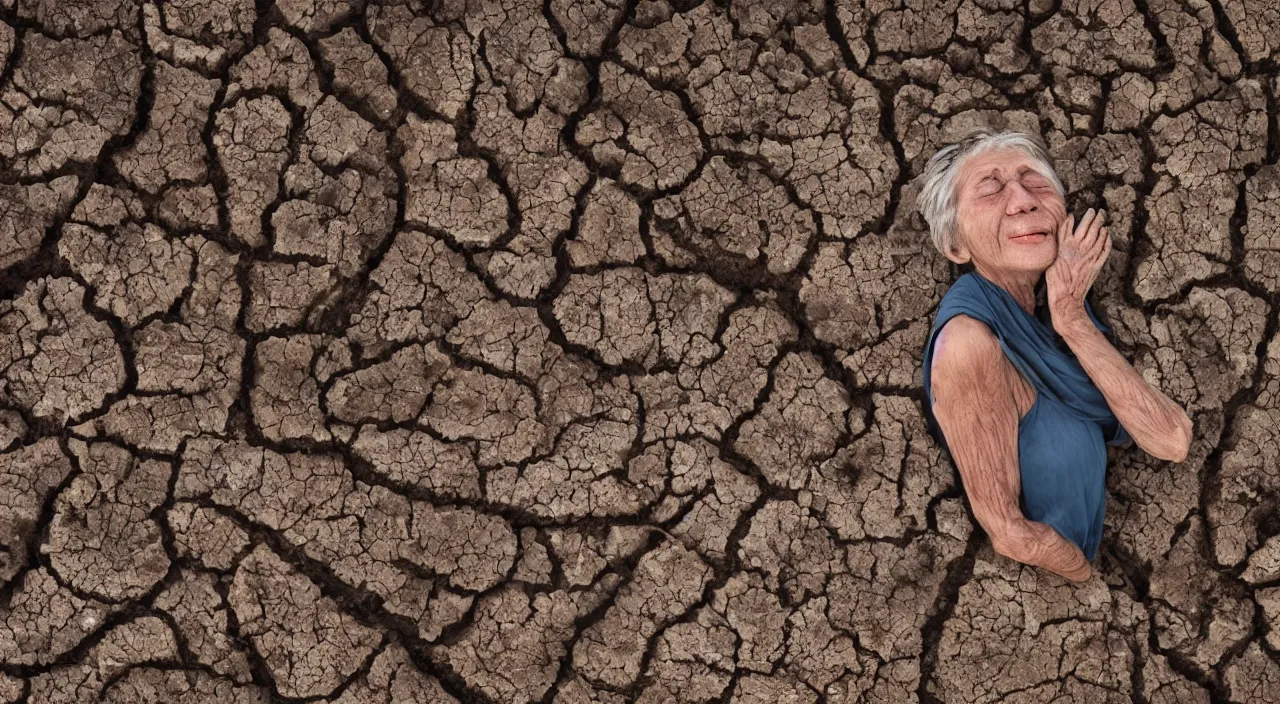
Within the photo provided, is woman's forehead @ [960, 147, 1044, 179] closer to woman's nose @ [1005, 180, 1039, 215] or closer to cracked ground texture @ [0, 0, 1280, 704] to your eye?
woman's nose @ [1005, 180, 1039, 215]

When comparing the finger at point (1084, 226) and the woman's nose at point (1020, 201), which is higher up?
the woman's nose at point (1020, 201)

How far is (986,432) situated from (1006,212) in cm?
55

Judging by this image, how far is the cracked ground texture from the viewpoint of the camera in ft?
10.5

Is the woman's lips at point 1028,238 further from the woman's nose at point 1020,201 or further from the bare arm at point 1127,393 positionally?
the bare arm at point 1127,393

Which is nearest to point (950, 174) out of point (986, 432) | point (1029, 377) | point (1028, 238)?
point (1028, 238)

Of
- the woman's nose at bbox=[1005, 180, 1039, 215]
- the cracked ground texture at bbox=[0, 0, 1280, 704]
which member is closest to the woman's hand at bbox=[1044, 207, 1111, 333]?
the woman's nose at bbox=[1005, 180, 1039, 215]

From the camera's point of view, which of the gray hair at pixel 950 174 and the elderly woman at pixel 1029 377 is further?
the gray hair at pixel 950 174

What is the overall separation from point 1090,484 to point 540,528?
1395 mm

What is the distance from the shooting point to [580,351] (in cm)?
330

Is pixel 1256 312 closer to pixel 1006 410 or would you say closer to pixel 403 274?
pixel 1006 410

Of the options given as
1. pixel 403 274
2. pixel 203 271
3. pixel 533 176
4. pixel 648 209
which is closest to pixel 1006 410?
pixel 648 209

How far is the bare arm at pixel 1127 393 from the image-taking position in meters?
3.13

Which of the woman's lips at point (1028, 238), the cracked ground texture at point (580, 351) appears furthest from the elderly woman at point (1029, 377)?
the cracked ground texture at point (580, 351)

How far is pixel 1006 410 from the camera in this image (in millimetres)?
3135
